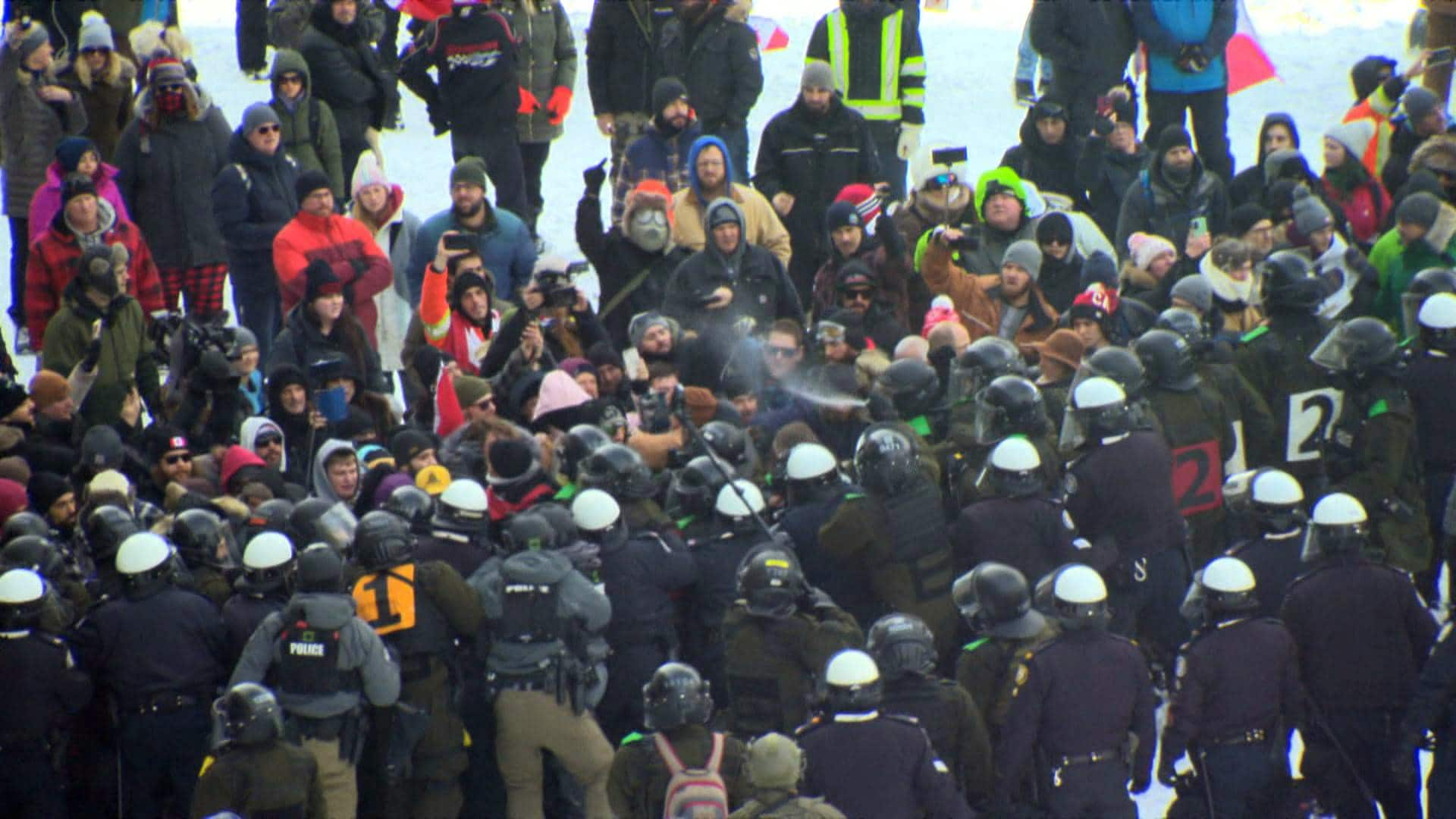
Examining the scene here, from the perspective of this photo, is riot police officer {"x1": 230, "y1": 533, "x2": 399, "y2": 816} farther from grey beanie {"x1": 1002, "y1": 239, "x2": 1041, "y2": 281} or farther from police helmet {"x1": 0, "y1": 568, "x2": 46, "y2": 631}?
grey beanie {"x1": 1002, "y1": 239, "x2": 1041, "y2": 281}

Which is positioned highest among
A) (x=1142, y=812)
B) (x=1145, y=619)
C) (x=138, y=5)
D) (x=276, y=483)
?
(x=138, y=5)

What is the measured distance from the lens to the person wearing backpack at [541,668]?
9305 mm

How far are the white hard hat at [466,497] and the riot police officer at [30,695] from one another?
1704 mm

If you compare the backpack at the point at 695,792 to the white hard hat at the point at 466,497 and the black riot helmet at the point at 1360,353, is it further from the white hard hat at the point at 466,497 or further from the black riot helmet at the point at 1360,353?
the black riot helmet at the point at 1360,353

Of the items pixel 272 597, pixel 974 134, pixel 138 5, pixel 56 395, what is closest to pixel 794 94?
pixel 974 134

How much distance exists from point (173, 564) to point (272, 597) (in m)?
0.44

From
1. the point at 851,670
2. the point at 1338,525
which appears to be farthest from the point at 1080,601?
the point at 1338,525

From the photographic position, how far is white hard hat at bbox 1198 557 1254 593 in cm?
904

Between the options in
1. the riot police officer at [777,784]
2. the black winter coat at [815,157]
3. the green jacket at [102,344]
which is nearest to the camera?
the riot police officer at [777,784]

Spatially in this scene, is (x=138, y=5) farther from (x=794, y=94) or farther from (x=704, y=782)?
(x=704, y=782)

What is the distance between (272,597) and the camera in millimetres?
9484

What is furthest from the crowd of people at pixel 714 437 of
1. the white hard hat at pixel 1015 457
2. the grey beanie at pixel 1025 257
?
the grey beanie at pixel 1025 257

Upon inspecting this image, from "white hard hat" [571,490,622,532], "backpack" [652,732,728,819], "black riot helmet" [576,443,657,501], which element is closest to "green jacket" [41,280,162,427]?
"black riot helmet" [576,443,657,501]

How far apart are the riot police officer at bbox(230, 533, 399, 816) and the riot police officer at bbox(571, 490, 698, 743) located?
1.06m
